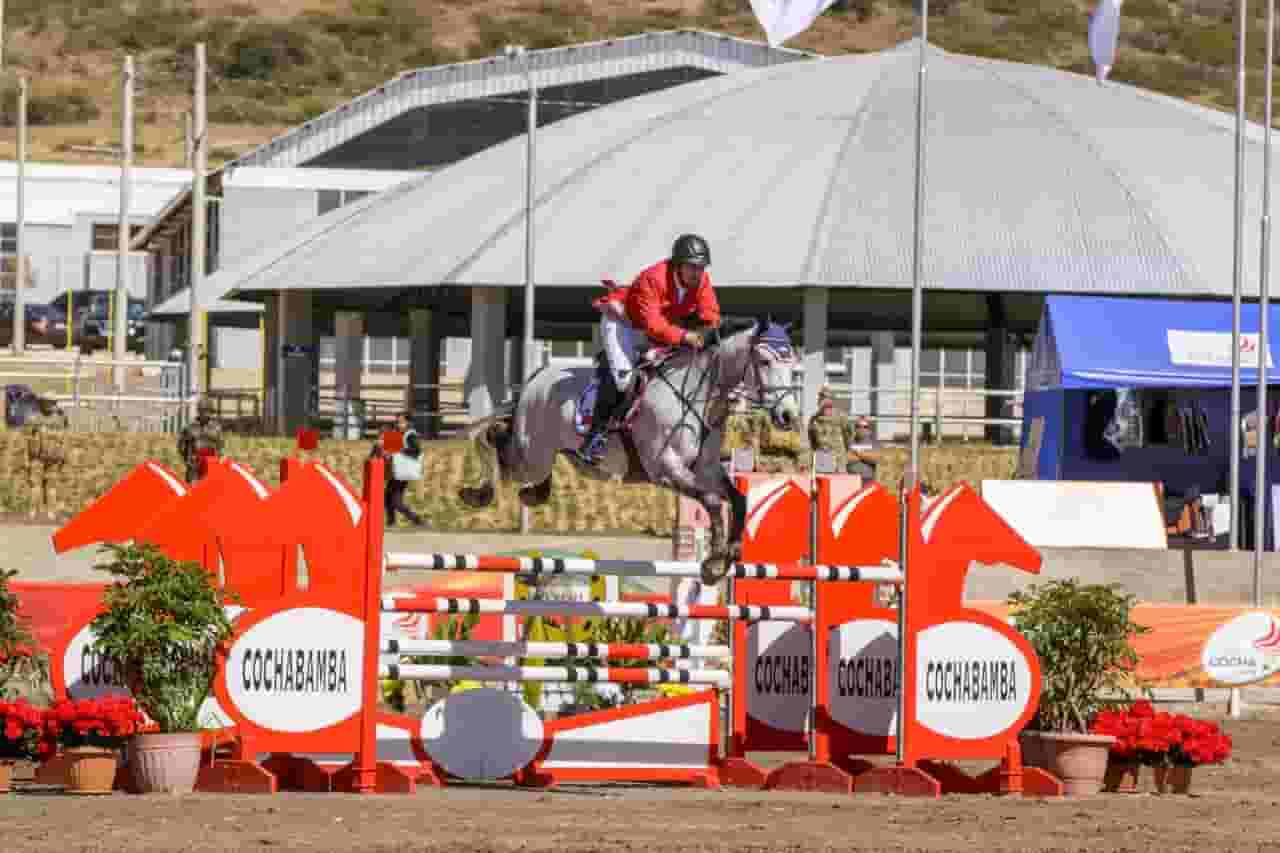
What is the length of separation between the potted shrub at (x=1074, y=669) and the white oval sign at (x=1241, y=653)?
648 centimetres

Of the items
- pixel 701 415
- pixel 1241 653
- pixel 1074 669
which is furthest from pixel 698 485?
pixel 1241 653

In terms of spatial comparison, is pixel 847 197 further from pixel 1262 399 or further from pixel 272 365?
pixel 1262 399

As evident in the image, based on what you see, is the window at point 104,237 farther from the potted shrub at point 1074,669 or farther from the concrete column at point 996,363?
the potted shrub at point 1074,669

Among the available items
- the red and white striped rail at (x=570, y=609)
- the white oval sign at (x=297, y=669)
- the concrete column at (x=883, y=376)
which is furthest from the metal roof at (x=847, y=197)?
the white oval sign at (x=297, y=669)

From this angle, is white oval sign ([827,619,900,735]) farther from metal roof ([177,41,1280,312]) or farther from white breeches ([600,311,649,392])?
metal roof ([177,41,1280,312])

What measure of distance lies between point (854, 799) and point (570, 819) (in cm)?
205

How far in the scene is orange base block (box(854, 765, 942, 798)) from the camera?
14.5 m

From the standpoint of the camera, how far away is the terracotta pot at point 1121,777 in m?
15.4

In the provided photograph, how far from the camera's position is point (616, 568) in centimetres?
1405

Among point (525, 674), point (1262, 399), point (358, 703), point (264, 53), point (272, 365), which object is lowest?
point (358, 703)

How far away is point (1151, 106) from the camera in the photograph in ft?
176

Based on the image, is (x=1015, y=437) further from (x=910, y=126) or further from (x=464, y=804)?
(x=464, y=804)

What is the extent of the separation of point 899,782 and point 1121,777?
1625 millimetres

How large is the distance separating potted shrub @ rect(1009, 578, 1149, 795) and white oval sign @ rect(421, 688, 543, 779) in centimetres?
291
